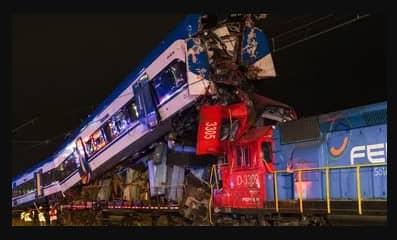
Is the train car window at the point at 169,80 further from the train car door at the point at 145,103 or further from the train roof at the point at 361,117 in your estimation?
the train roof at the point at 361,117

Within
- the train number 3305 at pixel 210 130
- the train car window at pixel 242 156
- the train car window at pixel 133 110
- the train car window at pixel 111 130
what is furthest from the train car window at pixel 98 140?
the train car window at pixel 242 156

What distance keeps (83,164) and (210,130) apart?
25.4ft

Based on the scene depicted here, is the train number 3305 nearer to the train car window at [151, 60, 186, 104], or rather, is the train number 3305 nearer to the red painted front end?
the red painted front end

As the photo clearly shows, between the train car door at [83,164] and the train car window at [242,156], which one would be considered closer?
the train car window at [242,156]

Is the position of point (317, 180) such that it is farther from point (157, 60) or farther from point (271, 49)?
point (157, 60)

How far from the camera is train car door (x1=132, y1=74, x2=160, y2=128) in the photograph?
1381 centimetres

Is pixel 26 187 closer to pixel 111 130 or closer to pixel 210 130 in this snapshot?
pixel 111 130

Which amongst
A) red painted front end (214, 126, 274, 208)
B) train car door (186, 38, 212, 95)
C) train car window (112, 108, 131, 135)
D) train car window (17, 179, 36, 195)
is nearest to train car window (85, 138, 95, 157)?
train car window (112, 108, 131, 135)

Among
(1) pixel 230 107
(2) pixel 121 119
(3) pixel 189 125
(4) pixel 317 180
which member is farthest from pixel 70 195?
(4) pixel 317 180

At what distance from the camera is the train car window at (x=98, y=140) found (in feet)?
55.4

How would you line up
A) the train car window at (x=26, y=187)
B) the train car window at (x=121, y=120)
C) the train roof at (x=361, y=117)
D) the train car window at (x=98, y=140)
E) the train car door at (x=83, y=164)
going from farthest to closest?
the train car window at (x=26, y=187), the train car door at (x=83, y=164), the train car window at (x=98, y=140), the train car window at (x=121, y=120), the train roof at (x=361, y=117)

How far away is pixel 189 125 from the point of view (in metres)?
13.5

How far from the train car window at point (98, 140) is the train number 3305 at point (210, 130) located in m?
5.68

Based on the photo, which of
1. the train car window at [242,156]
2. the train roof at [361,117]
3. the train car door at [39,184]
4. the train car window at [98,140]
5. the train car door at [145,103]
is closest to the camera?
the train roof at [361,117]
